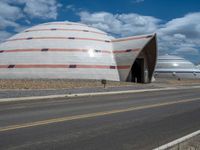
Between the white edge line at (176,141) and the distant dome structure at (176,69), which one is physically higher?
the distant dome structure at (176,69)

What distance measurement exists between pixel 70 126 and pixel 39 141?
1.97 m

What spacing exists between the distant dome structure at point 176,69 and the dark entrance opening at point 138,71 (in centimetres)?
→ 4264

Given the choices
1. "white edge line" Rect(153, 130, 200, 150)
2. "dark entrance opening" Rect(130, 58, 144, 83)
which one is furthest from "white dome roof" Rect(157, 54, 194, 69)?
"white edge line" Rect(153, 130, 200, 150)

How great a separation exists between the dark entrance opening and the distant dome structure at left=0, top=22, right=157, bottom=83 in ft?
0.56

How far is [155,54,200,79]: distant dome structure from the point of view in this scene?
310ft

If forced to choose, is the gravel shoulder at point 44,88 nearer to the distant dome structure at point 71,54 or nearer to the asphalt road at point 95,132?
the distant dome structure at point 71,54

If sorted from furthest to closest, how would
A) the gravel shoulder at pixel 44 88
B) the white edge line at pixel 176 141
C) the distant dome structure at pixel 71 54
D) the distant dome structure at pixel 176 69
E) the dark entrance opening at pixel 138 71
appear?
the distant dome structure at pixel 176 69 → the dark entrance opening at pixel 138 71 → the distant dome structure at pixel 71 54 → the gravel shoulder at pixel 44 88 → the white edge line at pixel 176 141

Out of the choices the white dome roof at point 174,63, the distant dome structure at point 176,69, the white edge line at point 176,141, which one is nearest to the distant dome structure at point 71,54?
the white edge line at point 176,141

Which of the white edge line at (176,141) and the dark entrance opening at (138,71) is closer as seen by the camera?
the white edge line at (176,141)

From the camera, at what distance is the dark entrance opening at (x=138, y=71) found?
169 feet

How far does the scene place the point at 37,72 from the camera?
42562 millimetres

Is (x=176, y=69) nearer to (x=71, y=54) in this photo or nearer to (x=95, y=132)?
(x=71, y=54)

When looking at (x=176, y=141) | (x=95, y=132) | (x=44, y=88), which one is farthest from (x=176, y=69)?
(x=176, y=141)

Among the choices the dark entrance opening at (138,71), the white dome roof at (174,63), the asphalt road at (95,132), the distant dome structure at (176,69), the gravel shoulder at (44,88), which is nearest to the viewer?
the asphalt road at (95,132)
